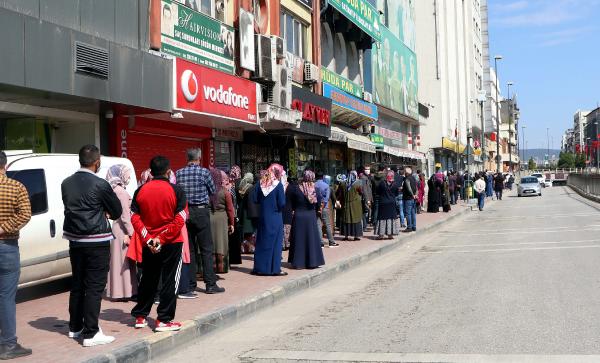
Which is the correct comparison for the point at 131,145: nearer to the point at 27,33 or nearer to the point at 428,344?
the point at 27,33

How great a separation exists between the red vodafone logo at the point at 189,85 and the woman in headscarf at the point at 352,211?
4.82 meters

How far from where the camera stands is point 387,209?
16297mm

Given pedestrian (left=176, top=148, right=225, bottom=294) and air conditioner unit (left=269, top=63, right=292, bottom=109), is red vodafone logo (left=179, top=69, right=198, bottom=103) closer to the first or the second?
air conditioner unit (left=269, top=63, right=292, bottom=109)

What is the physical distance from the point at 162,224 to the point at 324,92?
17047 millimetres

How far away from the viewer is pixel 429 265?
12148mm

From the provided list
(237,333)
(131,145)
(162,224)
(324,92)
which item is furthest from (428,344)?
(324,92)

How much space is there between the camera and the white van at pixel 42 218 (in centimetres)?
815

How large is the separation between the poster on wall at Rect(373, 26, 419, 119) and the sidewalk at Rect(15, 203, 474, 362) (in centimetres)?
2068

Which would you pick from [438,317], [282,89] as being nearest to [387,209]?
[282,89]

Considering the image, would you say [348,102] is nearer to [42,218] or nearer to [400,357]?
[42,218]

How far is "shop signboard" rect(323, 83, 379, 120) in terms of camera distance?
23.3 meters

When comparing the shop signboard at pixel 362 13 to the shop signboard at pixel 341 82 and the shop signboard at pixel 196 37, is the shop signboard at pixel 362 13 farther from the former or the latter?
the shop signboard at pixel 196 37

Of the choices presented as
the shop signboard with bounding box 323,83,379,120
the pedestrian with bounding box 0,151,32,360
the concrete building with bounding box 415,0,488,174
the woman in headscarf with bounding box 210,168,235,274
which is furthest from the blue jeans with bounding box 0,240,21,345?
the concrete building with bounding box 415,0,488,174

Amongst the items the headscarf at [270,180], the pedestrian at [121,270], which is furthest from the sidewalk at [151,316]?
the headscarf at [270,180]
